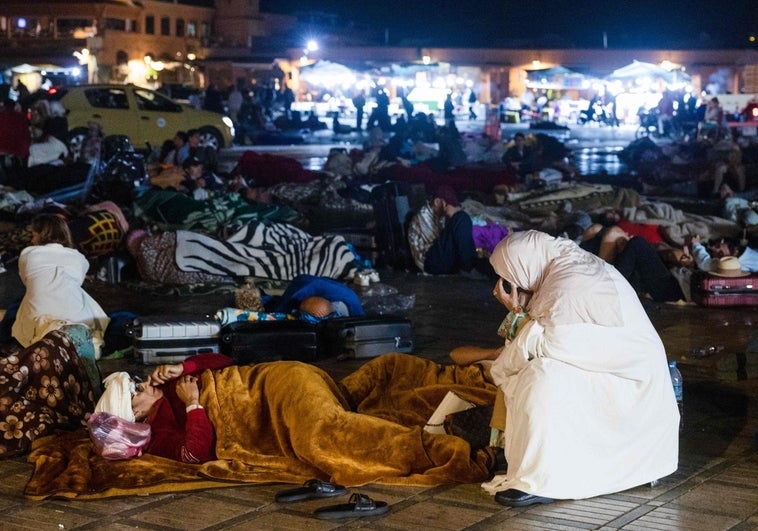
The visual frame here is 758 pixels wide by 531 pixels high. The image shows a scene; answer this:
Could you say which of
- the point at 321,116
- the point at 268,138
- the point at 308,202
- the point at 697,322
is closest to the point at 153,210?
the point at 308,202

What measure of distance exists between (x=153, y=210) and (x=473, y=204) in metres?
3.35

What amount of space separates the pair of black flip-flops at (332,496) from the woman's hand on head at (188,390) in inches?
26.5

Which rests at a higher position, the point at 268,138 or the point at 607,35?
the point at 607,35

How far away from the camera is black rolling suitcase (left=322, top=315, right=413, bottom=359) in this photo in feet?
24.5

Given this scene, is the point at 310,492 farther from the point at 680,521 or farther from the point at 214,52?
the point at 214,52

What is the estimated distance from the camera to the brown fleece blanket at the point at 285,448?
5.10m

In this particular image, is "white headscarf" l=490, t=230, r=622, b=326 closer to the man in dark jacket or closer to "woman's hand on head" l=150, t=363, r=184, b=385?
"woman's hand on head" l=150, t=363, r=184, b=385

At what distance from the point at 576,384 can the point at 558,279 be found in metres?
0.41

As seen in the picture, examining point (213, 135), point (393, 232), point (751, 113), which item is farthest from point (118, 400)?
point (751, 113)

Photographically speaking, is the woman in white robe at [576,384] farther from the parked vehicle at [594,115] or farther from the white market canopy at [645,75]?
the parked vehicle at [594,115]

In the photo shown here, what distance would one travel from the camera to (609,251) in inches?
388

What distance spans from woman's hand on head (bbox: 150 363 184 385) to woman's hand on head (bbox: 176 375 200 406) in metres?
0.05

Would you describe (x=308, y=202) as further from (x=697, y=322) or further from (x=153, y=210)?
(x=697, y=322)

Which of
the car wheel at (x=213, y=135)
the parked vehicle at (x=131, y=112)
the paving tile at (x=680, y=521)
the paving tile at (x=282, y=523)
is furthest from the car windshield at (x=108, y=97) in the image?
the paving tile at (x=680, y=521)
